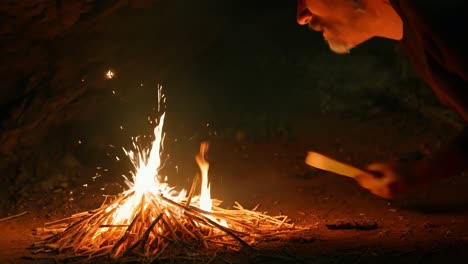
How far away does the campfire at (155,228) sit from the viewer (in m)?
4.45

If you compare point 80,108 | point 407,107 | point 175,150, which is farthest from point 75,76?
point 407,107

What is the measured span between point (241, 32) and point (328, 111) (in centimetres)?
260

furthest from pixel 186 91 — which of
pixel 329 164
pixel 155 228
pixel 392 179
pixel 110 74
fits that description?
pixel 392 179

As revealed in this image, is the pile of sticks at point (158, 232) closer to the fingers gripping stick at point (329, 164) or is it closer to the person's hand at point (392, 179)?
the fingers gripping stick at point (329, 164)

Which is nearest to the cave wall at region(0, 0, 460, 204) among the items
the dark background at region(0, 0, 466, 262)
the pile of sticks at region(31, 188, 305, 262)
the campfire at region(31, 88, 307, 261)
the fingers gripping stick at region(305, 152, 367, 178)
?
the dark background at region(0, 0, 466, 262)

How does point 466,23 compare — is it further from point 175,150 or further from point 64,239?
point 175,150

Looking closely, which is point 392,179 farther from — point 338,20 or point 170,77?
point 170,77

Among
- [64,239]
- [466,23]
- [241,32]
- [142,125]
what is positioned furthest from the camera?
[241,32]

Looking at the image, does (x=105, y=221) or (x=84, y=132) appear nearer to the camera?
(x=105, y=221)

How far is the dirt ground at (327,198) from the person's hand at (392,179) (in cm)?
54

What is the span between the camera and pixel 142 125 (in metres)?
8.71

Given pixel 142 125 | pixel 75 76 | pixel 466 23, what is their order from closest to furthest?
pixel 466 23 < pixel 75 76 < pixel 142 125

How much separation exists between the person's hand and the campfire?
1.18 m

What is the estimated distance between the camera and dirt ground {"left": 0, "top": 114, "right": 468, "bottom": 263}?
4.09m
